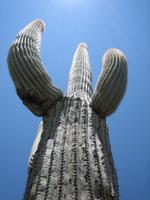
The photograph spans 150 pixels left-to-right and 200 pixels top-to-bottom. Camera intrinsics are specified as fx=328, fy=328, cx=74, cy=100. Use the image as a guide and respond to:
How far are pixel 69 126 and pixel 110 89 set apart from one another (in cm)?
64

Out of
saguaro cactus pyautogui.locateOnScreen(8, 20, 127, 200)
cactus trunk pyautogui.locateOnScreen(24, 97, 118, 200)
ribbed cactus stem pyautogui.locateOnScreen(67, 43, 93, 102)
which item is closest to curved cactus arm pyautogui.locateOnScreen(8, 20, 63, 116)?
saguaro cactus pyautogui.locateOnScreen(8, 20, 127, 200)

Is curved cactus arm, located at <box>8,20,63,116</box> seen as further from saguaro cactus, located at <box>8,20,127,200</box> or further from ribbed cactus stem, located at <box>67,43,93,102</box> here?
ribbed cactus stem, located at <box>67,43,93,102</box>

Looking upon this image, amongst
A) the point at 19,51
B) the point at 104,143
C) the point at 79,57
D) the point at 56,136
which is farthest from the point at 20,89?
the point at 79,57

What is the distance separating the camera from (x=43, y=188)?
2.40 meters

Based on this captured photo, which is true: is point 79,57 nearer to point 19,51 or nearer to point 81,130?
point 19,51

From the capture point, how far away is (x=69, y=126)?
301 centimetres

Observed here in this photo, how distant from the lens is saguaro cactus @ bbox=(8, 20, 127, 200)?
246cm

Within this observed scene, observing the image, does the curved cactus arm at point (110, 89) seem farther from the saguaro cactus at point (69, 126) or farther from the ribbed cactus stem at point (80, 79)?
the ribbed cactus stem at point (80, 79)

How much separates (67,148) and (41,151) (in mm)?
256

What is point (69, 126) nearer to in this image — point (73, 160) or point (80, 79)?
point (73, 160)

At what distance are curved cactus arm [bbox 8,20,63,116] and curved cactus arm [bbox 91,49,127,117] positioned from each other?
400 mm

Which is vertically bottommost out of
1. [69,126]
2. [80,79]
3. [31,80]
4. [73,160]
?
[73,160]

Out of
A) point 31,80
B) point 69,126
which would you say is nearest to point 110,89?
point 69,126

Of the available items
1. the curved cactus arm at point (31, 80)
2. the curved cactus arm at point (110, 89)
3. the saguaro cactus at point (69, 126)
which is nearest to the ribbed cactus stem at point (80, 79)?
the saguaro cactus at point (69, 126)
